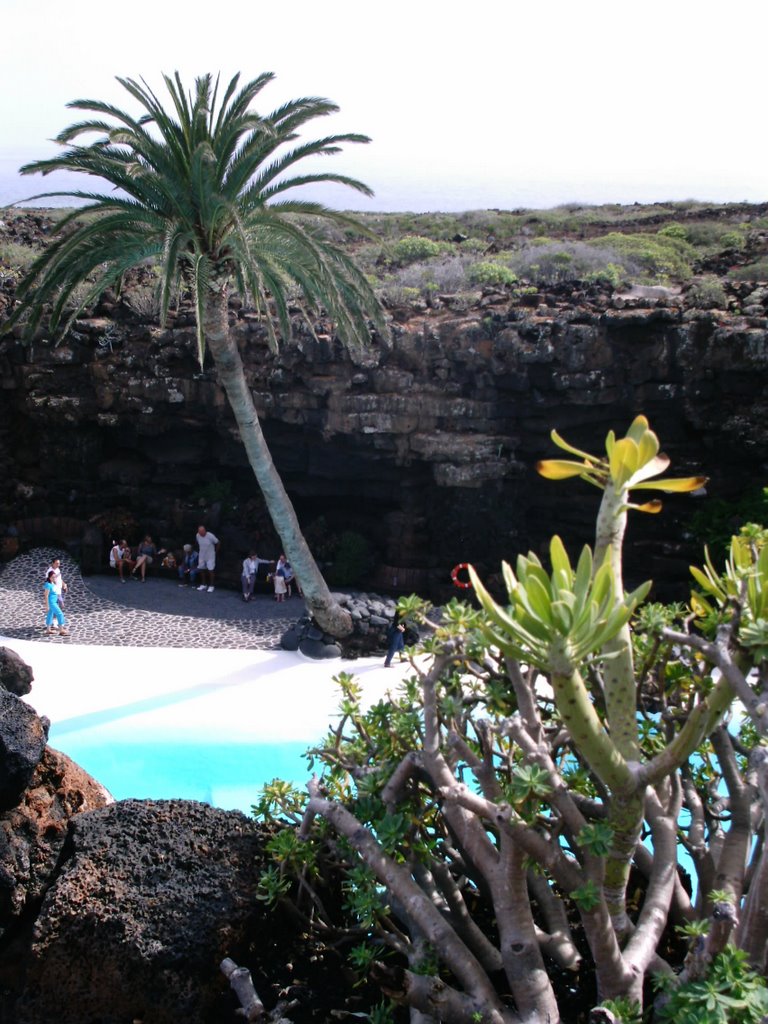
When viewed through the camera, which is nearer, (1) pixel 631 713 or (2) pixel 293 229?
(1) pixel 631 713

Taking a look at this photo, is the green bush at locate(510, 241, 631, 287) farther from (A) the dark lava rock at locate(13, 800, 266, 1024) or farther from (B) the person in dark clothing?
(A) the dark lava rock at locate(13, 800, 266, 1024)

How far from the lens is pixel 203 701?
1190 centimetres

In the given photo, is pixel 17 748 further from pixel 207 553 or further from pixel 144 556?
pixel 144 556

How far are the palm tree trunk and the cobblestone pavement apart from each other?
118 centimetres

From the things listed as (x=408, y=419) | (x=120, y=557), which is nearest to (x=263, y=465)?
(x=408, y=419)

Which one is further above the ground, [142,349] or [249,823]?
[142,349]

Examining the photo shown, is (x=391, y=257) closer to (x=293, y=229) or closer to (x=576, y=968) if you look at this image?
(x=293, y=229)

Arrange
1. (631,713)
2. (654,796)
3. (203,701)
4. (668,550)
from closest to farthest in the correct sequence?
(631,713) → (654,796) → (203,701) → (668,550)

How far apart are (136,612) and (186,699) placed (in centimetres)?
342

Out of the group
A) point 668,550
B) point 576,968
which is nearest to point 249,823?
point 576,968

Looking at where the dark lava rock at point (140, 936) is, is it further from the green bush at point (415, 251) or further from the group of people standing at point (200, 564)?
the green bush at point (415, 251)

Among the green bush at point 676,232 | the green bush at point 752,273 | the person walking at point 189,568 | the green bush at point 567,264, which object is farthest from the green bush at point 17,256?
the green bush at point 676,232

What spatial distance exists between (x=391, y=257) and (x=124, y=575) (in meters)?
10.1

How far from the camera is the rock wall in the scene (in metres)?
14.7
